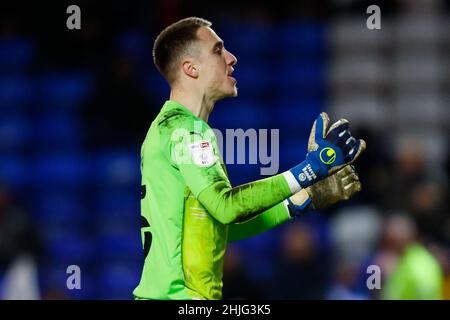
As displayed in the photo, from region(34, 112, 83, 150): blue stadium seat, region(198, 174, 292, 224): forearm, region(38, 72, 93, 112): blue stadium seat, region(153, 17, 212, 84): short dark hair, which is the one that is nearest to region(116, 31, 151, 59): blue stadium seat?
region(38, 72, 93, 112): blue stadium seat

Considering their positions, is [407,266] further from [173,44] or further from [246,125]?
[173,44]

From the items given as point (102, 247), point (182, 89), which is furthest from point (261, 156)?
point (102, 247)

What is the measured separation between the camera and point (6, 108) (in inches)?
408

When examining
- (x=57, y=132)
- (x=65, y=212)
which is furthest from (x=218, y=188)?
(x=57, y=132)

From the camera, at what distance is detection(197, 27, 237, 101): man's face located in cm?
443

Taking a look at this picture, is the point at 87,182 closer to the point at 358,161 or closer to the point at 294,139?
the point at 294,139

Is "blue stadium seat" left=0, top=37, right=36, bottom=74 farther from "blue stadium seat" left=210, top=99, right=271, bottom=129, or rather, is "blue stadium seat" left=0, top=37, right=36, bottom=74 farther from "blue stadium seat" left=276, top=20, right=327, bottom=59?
"blue stadium seat" left=276, top=20, right=327, bottom=59

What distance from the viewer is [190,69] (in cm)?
442

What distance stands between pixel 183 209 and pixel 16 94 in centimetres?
658

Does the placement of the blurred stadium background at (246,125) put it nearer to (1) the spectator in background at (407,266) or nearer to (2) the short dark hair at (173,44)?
(1) the spectator in background at (407,266)

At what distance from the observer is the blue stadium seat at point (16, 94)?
10.3 metres

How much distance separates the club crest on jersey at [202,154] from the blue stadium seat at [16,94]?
650 cm

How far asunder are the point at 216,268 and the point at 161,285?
0.82 feet

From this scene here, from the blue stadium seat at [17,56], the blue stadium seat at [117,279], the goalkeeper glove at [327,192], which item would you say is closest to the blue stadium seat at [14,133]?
the blue stadium seat at [17,56]
